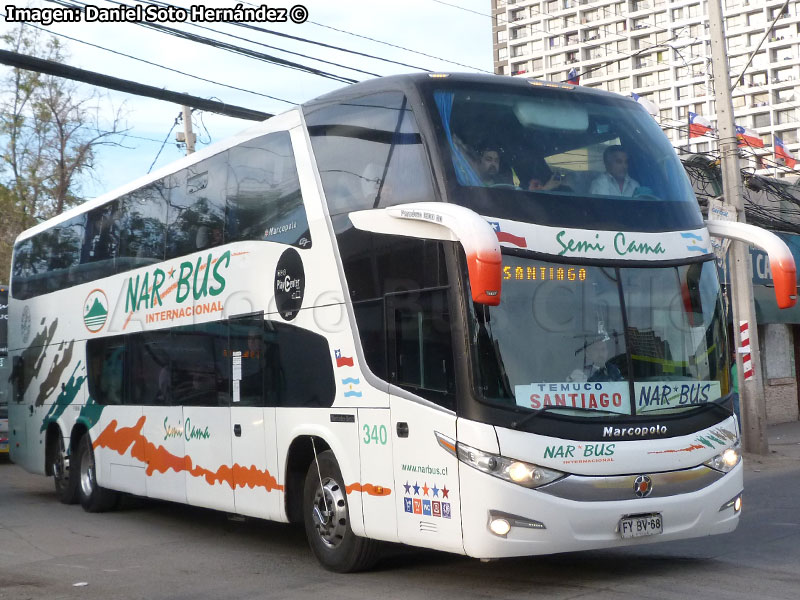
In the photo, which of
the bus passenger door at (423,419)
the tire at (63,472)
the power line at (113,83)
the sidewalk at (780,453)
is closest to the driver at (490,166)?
the bus passenger door at (423,419)

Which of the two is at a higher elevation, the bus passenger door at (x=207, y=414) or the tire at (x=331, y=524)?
the bus passenger door at (x=207, y=414)

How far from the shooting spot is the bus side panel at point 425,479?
7781 mm

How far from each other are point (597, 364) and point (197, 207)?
5.55m

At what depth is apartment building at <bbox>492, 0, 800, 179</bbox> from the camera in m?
113

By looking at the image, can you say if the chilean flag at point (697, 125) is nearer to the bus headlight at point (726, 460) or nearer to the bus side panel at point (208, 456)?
the bus side panel at point (208, 456)

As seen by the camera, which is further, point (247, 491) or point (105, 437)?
point (105, 437)

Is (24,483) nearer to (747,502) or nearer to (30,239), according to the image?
(30,239)

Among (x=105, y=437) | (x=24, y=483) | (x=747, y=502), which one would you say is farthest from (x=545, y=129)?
(x=24, y=483)

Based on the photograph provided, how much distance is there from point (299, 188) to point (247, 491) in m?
3.04

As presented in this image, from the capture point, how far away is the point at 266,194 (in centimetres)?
1030

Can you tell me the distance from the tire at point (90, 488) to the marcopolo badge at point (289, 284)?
5748 millimetres

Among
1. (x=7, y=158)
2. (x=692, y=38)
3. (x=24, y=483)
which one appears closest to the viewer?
(x=24, y=483)

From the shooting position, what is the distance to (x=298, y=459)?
984 centimetres

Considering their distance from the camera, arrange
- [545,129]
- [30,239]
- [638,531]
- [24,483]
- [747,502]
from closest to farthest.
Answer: [638,531] < [545,129] < [747,502] < [30,239] < [24,483]
